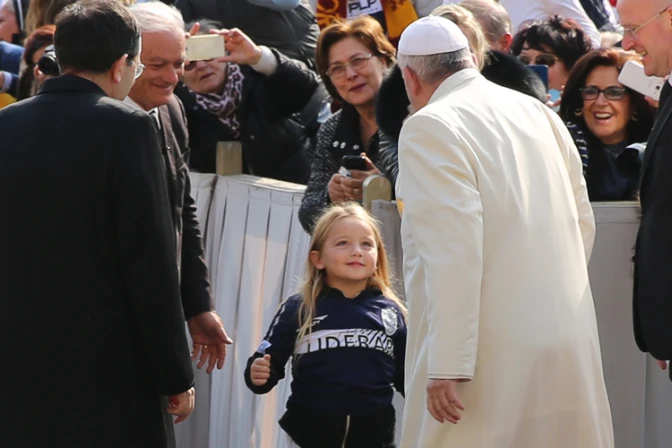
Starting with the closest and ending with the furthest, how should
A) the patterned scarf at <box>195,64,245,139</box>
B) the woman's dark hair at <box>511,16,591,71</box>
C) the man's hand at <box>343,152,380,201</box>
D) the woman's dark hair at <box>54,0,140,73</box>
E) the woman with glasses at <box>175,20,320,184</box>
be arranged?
1. the woman's dark hair at <box>54,0,140,73</box>
2. the man's hand at <box>343,152,380,201</box>
3. the woman's dark hair at <box>511,16,591,71</box>
4. the woman with glasses at <box>175,20,320,184</box>
5. the patterned scarf at <box>195,64,245,139</box>

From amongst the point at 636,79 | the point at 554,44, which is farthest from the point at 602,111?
the point at 554,44

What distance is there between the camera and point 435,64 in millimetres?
4391

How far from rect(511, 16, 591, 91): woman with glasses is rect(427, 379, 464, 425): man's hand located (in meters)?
2.90

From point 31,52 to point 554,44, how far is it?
2571mm

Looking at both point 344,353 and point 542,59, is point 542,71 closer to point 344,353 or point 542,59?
point 542,59

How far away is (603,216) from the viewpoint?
521 cm

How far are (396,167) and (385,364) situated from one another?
851mm

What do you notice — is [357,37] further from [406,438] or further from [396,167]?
[406,438]

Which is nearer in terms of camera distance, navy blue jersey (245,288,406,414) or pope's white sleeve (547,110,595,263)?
pope's white sleeve (547,110,595,263)

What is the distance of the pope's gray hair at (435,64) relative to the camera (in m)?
4.38

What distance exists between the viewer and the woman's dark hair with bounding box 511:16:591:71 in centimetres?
654

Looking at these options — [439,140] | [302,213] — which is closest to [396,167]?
[302,213]

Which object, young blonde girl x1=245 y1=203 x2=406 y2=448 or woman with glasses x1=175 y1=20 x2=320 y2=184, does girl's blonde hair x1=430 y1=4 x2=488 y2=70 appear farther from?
woman with glasses x1=175 y1=20 x2=320 y2=184

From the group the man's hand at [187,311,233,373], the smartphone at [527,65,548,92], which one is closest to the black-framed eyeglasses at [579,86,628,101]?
the smartphone at [527,65,548,92]
